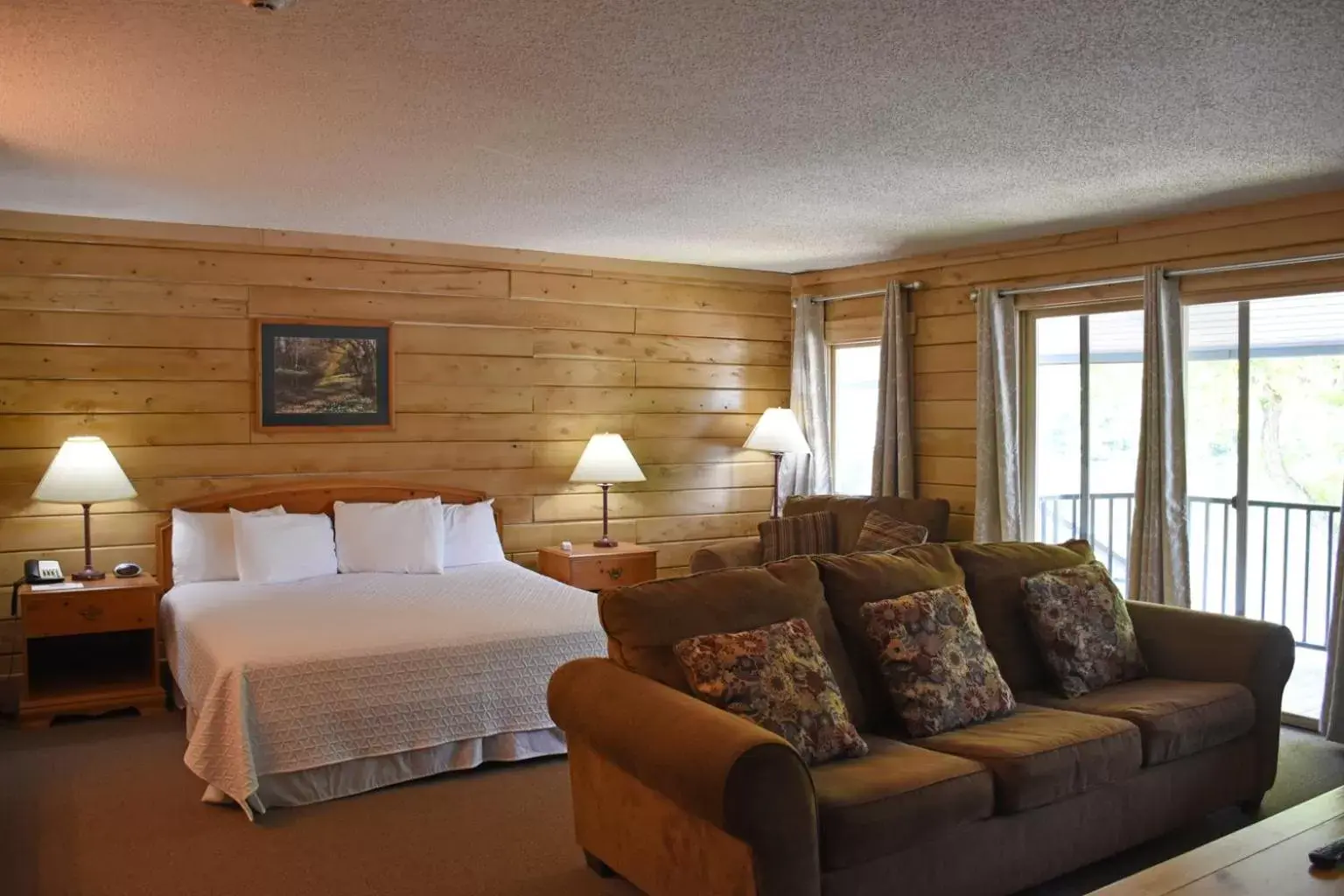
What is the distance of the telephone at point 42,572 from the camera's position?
4719 mm

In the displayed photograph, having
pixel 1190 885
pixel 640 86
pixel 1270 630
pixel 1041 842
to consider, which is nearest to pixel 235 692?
pixel 640 86

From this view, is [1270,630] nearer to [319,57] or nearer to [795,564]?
[795,564]

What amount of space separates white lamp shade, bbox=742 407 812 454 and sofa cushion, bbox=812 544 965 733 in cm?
283

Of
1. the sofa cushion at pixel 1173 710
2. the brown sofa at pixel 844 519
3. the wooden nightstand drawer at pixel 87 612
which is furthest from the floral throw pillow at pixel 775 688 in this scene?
the wooden nightstand drawer at pixel 87 612

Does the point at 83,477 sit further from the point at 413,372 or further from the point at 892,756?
the point at 892,756

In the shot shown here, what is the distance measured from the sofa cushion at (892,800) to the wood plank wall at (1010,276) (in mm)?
2935

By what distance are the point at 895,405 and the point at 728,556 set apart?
4.54ft

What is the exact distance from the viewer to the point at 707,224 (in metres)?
5.20

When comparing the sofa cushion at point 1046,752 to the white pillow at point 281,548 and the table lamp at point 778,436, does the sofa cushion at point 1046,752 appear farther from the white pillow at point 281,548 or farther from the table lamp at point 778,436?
the table lamp at point 778,436

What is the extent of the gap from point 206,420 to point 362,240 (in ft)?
3.90

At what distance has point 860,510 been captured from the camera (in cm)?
592

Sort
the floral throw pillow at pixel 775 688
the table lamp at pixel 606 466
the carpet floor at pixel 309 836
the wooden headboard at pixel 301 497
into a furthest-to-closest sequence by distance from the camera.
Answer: the table lamp at pixel 606 466
the wooden headboard at pixel 301 497
the carpet floor at pixel 309 836
the floral throw pillow at pixel 775 688

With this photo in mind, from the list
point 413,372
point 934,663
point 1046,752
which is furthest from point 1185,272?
point 413,372

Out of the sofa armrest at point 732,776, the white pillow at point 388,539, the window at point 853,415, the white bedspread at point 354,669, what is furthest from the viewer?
the window at point 853,415
